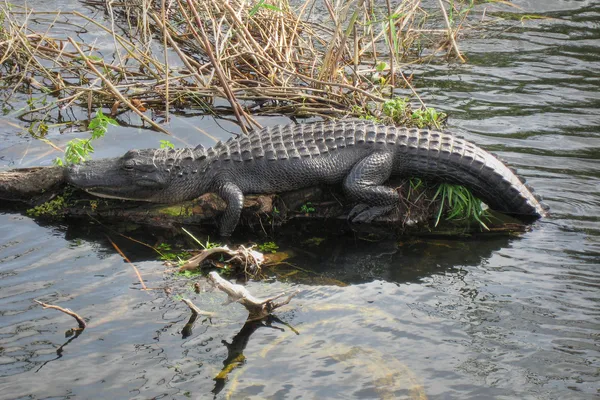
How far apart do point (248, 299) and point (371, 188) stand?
6.52 feet

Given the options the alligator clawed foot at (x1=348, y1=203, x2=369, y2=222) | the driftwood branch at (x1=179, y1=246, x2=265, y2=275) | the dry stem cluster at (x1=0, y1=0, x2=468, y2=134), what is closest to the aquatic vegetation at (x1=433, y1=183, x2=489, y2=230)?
the alligator clawed foot at (x1=348, y1=203, x2=369, y2=222)

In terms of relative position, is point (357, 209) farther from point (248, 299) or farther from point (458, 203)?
point (248, 299)

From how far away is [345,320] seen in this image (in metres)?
5.21

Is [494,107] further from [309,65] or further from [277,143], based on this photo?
[277,143]

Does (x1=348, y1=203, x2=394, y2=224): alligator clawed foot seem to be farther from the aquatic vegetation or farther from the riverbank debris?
the riverbank debris

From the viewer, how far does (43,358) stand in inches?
182

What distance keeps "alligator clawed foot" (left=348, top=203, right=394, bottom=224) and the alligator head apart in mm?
1509


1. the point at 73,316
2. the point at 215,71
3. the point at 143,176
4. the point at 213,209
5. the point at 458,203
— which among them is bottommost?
the point at 73,316

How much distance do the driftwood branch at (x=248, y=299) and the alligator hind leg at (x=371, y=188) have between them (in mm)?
1652

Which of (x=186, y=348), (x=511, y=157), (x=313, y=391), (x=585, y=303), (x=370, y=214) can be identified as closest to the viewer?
(x=313, y=391)

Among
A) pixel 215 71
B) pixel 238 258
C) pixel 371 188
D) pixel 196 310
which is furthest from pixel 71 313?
pixel 215 71

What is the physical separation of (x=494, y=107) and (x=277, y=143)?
3707 mm

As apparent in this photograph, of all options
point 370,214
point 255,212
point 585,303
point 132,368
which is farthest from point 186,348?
point 585,303

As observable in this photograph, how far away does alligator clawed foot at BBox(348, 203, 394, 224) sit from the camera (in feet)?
21.5
